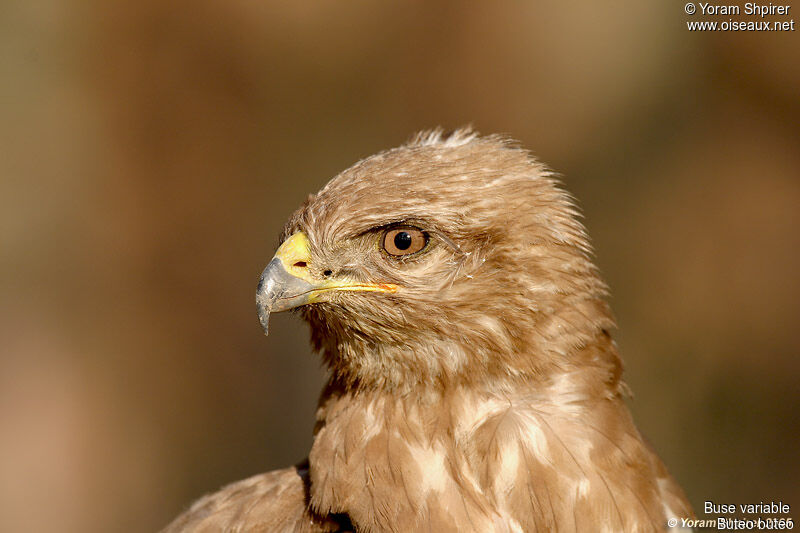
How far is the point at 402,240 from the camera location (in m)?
2.90

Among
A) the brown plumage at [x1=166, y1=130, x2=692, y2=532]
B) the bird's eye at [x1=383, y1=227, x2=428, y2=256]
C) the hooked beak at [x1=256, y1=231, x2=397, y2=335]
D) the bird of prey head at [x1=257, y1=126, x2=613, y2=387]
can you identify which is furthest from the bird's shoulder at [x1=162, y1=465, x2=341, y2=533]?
the bird's eye at [x1=383, y1=227, x2=428, y2=256]

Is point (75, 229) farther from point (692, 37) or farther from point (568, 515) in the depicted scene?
point (568, 515)

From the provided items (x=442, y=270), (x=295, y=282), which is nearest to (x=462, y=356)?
(x=442, y=270)

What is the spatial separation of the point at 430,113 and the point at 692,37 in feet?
9.00

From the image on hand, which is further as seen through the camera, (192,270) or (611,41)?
(192,270)

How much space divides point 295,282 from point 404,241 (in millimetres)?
414

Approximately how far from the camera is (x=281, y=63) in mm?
9406

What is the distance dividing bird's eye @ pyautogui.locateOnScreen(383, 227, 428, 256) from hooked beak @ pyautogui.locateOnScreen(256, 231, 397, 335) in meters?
0.13

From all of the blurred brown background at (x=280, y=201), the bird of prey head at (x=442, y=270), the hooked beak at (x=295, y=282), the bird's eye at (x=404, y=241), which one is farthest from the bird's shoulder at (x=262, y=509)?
the blurred brown background at (x=280, y=201)

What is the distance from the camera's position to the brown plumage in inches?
109

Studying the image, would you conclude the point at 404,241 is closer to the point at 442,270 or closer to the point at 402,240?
the point at 402,240

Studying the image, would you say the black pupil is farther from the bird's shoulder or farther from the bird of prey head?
the bird's shoulder

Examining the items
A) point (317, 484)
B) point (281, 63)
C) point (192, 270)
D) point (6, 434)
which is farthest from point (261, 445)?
point (317, 484)

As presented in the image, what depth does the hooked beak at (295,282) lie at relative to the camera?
294 cm
